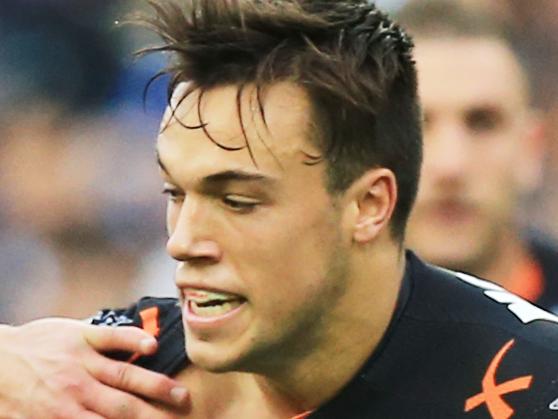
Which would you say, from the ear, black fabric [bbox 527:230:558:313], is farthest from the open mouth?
black fabric [bbox 527:230:558:313]

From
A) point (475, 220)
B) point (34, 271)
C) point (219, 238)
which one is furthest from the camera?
point (34, 271)

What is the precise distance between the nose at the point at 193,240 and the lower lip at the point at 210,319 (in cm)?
10

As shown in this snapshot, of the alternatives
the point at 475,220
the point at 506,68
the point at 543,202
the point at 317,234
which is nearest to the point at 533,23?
the point at 543,202

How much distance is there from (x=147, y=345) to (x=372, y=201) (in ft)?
1.73

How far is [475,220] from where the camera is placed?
157 inches

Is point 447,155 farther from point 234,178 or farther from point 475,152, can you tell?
point 234,178

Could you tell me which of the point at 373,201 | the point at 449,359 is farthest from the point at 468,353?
the point at 373,201

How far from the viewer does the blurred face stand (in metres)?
3.99

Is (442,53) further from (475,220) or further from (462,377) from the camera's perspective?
(462,377)

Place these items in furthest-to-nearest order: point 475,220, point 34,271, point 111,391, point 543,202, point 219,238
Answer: point 34,271, point 543,202, point 475,220, point 111,391, point 219,238

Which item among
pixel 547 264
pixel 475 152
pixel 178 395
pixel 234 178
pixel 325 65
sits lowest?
pixel 547 264

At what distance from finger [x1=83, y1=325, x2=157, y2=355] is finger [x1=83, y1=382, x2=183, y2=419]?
3.4 inches

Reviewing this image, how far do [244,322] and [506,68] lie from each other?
171 cm

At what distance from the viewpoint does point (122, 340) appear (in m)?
3.00
